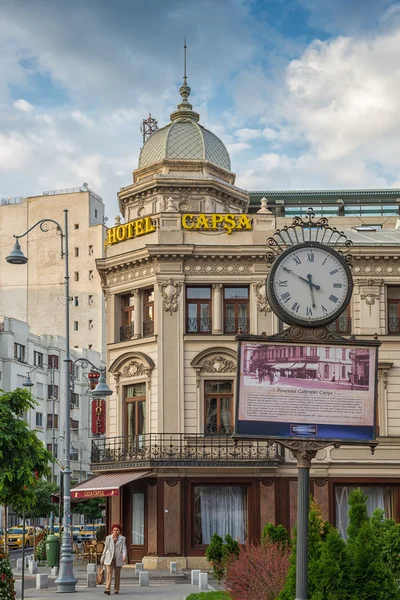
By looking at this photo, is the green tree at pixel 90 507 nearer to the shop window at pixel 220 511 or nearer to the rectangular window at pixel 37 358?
the rectangular window at pixel 37 358

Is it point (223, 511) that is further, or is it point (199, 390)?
point (199, 390)

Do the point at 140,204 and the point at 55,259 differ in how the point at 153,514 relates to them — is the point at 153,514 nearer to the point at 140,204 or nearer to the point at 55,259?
the point at 140,204

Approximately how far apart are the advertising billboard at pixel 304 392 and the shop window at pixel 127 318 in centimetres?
2555

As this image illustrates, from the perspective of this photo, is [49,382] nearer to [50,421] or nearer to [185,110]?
[50,421]

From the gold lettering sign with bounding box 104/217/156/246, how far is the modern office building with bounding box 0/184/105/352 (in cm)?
5758

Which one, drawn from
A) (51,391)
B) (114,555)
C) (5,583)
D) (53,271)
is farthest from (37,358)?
(5,583)

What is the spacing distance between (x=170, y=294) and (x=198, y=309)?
4.35 feet

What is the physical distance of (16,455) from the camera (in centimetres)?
2542

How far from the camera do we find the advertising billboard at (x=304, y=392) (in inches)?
745

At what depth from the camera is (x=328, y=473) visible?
42000mm

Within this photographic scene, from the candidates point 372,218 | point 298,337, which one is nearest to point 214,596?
point 298,337

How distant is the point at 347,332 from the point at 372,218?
2062 centimetres

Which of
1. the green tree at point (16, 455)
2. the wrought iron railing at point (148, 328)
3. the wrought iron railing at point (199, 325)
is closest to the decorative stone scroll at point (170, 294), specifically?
the wrought iron railing at point (199, 325)

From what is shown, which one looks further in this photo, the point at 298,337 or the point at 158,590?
the point at 158,590
